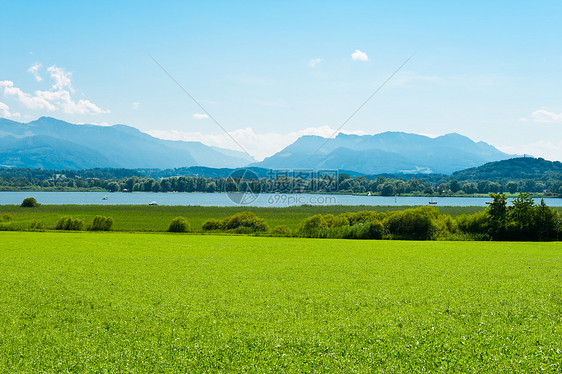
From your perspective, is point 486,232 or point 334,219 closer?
point 486,232

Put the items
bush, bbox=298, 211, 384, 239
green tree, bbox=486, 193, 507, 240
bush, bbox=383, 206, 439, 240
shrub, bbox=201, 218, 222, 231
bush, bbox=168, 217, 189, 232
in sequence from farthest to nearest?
shrub, bbox=201, 218, 222, 231, bush, bbox=168, 217, 189, 232, bush, bbox=298, 211, 384, 239, bush, bbox=383, 206, 439, 240, green tree, bbox=486, 193, 507, 240

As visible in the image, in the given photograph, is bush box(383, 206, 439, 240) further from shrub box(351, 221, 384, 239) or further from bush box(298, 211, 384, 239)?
bush box(298, 211, 384, 239)

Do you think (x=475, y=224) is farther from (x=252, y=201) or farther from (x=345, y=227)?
(x=252, y=201)

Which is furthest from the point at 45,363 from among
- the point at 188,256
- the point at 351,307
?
the point at 188,256

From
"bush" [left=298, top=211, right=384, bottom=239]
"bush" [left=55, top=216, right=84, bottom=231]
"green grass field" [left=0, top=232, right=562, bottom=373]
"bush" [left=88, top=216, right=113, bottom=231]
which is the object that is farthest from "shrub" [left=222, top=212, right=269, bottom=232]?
"green grass field" [left=0, top=232, right=562, bottom=373]

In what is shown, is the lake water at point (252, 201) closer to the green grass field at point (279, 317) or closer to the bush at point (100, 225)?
the bush at point (100, 225)

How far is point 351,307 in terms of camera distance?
11.9 metres

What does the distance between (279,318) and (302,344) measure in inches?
70.1

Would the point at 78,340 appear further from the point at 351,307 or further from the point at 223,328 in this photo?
the point at 351,307

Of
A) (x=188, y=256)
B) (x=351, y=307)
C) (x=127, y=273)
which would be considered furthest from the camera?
(x=188, y=256)

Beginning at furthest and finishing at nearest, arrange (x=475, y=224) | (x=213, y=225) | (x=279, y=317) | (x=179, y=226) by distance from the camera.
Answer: (x=213, y=225) < (x=179, y=226) < (x=475, y=224) < (x=279, y=317)

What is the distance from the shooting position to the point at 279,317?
A: 35.9ft

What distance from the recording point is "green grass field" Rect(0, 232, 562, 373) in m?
8.42

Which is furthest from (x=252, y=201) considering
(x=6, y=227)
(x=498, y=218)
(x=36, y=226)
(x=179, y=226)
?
(x=498, y=218)
